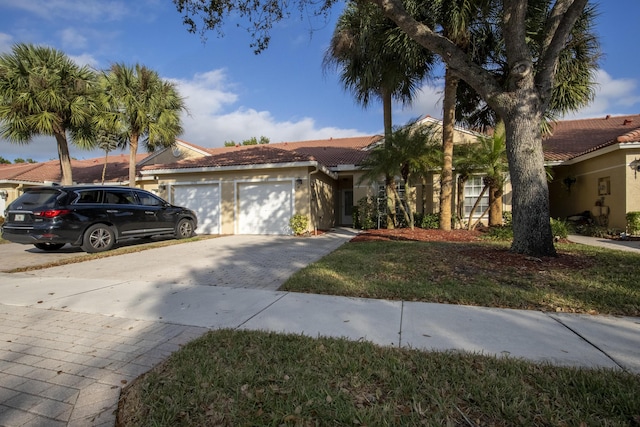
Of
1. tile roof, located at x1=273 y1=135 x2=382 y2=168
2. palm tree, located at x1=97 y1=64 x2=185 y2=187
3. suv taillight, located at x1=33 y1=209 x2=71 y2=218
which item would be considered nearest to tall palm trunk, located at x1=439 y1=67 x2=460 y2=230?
tile roof, located at x1=273 y1=135 x2=382 y2=168

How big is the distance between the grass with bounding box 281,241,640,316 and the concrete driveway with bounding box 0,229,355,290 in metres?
0.84

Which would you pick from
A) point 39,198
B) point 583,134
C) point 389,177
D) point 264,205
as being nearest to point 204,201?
point 264,205

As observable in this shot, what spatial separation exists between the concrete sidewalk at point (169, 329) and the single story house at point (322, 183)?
26.2 ft

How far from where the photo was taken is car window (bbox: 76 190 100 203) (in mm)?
8398

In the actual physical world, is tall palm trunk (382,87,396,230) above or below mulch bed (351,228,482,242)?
above

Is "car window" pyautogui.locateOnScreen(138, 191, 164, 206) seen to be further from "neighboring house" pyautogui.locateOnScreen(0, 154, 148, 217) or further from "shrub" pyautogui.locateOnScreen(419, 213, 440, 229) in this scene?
"shrub" pyautogui.locateOnScreen(419, 213, 440, 229)

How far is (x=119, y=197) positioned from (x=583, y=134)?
69.9 feet

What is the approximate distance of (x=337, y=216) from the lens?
19.1m

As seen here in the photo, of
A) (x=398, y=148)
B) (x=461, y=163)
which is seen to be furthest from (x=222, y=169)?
(x=461, y=163)

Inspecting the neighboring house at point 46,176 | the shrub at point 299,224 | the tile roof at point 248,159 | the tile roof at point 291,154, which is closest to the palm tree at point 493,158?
the tile roof at point 291,154

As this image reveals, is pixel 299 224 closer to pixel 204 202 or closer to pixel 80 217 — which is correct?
pixel 204 202

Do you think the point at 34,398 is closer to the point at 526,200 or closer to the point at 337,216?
the point at 526,200

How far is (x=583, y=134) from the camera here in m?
16.7

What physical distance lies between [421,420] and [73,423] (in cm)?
217
